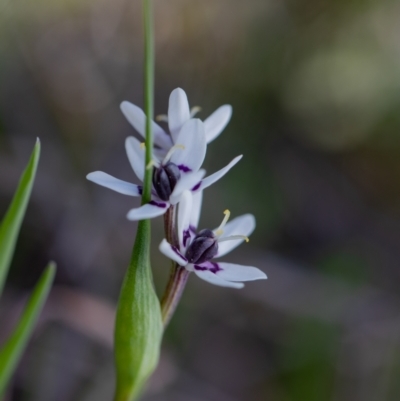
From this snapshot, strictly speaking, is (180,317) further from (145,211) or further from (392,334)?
(145,211)

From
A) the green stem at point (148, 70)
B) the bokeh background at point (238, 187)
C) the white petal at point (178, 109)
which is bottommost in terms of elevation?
the bokeh background at point (238, 187)

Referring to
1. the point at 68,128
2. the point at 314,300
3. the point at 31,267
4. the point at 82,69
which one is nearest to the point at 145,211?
the point at 31,267

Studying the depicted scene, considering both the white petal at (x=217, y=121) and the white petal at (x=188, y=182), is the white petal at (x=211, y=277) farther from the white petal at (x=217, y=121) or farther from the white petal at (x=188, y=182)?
the white petal at (x=217, y=121)

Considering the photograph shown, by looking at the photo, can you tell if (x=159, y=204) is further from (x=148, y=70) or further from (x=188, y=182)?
(x=148, y=70)

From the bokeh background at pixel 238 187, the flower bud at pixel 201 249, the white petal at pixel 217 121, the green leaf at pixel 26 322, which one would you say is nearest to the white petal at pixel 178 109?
the white petal at pixel 217 121

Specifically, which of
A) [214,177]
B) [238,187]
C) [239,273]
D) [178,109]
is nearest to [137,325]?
[239,273]
